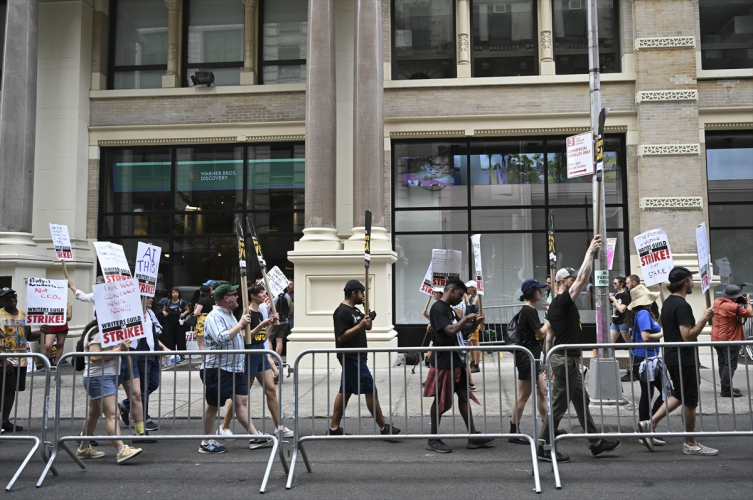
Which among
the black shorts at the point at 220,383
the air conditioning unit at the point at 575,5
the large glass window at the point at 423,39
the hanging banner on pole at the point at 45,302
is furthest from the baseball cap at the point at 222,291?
the air conditioning unit at the point at 575,5

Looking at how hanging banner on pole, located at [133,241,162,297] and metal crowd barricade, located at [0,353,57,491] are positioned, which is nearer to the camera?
metal crowd barricade, located at [0,353,57,491]

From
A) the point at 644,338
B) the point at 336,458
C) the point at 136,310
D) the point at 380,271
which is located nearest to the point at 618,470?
the point at 644,338

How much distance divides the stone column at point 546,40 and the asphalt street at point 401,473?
34.2 ft

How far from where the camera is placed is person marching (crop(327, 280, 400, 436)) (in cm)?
722

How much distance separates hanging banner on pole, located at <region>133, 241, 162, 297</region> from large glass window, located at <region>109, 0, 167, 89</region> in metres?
10.3

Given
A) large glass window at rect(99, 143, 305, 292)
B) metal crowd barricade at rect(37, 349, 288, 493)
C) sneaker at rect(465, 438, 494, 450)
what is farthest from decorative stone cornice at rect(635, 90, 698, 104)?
metal crowd barricade at rect(37, 349, 288, 493)

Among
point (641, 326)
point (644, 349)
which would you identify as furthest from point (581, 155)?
point (644, 349)

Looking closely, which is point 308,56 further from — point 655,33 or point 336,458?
point 336,458

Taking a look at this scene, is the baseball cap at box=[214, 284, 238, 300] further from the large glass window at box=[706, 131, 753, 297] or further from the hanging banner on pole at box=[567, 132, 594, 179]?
the large glass window at box=[706, 131, 753, 297]

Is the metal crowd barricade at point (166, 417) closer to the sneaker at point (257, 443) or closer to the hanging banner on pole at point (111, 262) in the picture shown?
the sneaker at point (257, 443)

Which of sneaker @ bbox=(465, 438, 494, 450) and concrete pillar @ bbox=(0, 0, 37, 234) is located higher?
concrete pillar @ bbox=(0, 0, 37, 234)

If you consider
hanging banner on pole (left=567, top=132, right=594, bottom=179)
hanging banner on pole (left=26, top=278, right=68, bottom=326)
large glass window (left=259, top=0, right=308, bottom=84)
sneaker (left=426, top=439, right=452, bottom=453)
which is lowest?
sneaker (left=426, top=439, right=452, bottom=453)

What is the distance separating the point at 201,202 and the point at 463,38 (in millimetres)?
7627

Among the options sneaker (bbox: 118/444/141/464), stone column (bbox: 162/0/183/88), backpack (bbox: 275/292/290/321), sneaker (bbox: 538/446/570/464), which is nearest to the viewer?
sneaker (bbox: 538/446/570/464)
